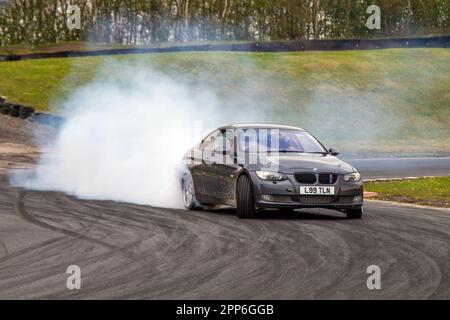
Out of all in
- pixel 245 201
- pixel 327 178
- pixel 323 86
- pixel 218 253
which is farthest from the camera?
pixel 323 86

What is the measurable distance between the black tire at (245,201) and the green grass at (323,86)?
77.4ft

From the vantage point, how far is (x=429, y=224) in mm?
13336

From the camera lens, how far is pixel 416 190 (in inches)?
783

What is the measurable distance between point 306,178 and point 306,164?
9.7 inches

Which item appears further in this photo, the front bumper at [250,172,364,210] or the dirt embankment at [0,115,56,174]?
the dirt embankment at [0,115,56,174]

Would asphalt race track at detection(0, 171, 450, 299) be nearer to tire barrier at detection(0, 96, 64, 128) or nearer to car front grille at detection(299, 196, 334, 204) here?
car front grille at detection(299, 196, 334, 204)

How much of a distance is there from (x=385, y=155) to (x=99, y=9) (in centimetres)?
4663

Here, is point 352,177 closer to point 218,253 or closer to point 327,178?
point 327,178

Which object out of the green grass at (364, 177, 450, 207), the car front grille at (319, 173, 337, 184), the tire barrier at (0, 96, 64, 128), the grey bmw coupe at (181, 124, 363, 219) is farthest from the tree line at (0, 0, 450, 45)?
the car front grille at (319, 173, 337, 184)

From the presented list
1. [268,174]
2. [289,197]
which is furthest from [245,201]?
[289,197]

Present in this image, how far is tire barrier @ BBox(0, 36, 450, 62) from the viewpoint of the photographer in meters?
56.5

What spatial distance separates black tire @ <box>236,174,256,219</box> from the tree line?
61.2 metres

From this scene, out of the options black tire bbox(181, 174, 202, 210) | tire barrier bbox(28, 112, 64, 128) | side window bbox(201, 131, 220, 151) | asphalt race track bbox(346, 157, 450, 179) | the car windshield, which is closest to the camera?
the car windshield
